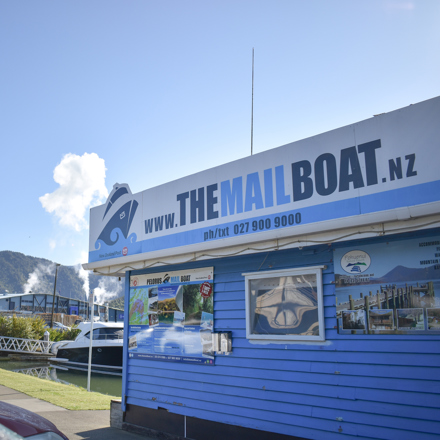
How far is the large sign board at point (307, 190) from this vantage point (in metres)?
4.78

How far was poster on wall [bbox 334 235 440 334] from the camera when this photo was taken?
4664 mm

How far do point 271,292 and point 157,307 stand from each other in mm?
2622

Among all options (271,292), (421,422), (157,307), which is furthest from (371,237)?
(157,307)

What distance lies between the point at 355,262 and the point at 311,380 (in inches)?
63.0

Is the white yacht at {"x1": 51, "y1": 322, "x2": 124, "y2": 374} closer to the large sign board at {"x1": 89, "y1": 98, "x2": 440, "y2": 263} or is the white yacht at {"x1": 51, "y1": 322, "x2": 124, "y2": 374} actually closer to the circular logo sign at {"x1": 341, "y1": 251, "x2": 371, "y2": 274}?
the large sign board at {"x1": 89, "y1": 98, "x2": 440, "y2": 263}

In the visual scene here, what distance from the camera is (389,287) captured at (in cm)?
493

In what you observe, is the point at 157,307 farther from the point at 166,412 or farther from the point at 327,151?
the point at 327,151

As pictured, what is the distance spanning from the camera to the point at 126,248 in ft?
27.7

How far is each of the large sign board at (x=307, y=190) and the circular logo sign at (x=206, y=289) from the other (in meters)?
0.69

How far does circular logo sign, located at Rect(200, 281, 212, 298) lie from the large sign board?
688 mm

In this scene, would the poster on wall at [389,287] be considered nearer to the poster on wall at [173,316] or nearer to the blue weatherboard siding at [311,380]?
the blue weatherboard siding at [311,380]

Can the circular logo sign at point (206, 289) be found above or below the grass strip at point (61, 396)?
above

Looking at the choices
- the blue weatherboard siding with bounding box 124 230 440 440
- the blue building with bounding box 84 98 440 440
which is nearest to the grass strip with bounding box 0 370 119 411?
the blue building with bounding box 84 98 440 440

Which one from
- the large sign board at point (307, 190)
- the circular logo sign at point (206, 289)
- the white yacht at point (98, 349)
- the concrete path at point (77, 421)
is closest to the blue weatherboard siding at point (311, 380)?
the circular logo sign at point (206, 289)
